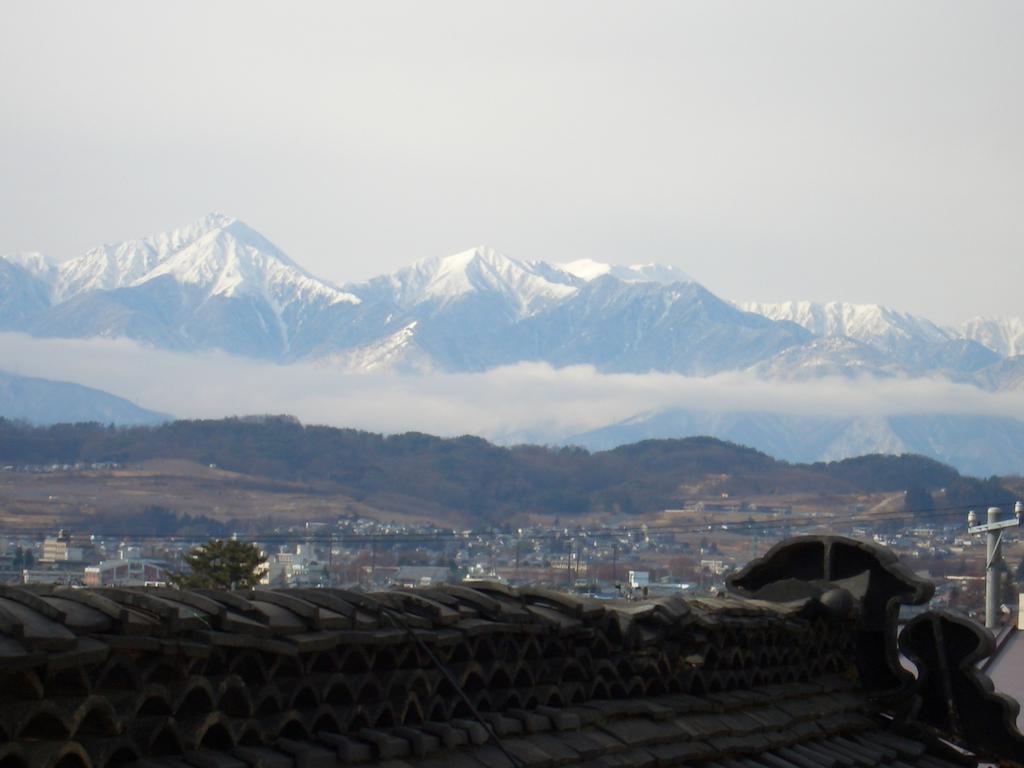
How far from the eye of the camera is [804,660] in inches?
454

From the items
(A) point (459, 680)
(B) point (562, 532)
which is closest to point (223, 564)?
(A) point (459, 680)

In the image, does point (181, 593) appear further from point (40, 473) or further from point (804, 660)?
point (40, 473)

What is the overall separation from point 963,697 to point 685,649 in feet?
10.7

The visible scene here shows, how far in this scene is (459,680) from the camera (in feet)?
23.5

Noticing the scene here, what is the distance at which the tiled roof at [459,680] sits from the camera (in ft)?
16.4

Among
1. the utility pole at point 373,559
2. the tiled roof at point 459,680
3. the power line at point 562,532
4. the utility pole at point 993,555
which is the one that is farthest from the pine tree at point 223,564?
the power line at point 562,532

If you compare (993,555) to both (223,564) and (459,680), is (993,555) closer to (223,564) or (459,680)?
(223,564)

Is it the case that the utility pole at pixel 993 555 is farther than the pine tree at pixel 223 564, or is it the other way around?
the pine tree at pixel 223 564

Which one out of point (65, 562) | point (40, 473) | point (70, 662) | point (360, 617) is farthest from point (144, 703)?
point (40, 473)

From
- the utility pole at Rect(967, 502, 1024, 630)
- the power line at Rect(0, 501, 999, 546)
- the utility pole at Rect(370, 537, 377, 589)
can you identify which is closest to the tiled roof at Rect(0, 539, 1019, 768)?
the utility pole at Rect(967, 502, 1024, 630)

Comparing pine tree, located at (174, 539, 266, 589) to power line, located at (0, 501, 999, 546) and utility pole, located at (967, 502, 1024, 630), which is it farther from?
power line, located at (0, 501, 999, 546)

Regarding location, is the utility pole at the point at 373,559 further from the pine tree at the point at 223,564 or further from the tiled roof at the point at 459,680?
the tiled roof at the point at 459,680

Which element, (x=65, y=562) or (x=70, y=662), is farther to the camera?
(x=65, y=562)

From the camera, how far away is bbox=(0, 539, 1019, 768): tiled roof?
5.01m
